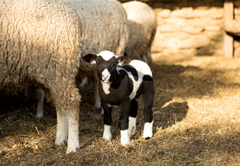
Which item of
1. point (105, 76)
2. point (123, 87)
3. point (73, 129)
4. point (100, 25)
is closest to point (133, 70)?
point (123, 87)

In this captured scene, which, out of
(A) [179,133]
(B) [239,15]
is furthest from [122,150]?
(B) [239,15]

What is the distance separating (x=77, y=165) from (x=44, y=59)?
108 cm

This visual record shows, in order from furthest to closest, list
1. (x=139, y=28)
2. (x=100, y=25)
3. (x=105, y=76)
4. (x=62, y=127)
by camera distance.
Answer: (x=139, y=28) < (x=100, y=25) < (x=62, y=127) < (x=105, y=76)

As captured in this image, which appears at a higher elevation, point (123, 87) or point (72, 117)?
point (123, 87)

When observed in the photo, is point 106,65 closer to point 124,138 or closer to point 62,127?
point 124,138

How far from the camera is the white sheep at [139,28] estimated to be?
5.98 meters

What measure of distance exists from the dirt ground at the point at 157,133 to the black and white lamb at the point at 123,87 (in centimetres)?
18

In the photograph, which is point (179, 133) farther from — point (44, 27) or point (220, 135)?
point (44, 27)

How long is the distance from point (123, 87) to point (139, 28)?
3.32m

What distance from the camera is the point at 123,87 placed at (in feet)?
9.86

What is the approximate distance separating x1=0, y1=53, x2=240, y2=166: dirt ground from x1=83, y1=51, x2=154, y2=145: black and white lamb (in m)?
0.18

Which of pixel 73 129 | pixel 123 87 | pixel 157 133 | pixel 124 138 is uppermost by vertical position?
pixel 123 87

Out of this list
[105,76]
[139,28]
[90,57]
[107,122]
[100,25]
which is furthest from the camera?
[139,28]

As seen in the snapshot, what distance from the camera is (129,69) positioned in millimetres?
3238
